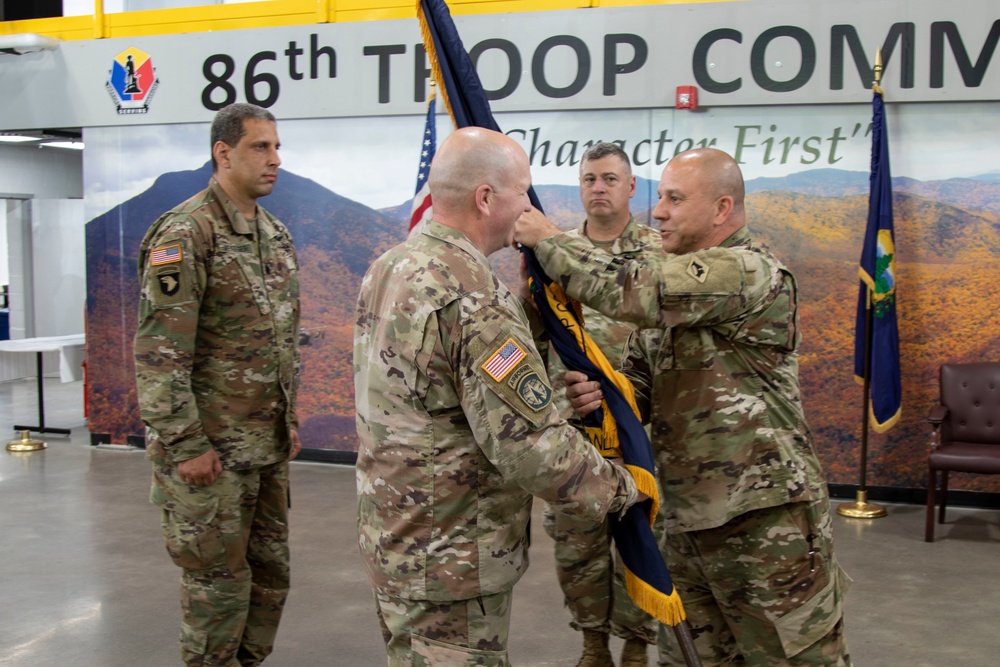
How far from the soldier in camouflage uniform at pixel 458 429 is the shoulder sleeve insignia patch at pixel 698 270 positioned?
0.43 metres

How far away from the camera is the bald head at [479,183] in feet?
6.45

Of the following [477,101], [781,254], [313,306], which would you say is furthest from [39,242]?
[477,101]

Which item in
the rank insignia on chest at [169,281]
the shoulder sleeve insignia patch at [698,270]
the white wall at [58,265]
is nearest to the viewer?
the shoulder sleeve insignia patch at [698,270]

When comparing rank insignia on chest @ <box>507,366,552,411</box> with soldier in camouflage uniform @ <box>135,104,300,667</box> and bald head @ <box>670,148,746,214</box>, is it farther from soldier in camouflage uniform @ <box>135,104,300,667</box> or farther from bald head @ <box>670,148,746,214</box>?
soldier in camouflage uniform @ <box>135,104,300,667</box>

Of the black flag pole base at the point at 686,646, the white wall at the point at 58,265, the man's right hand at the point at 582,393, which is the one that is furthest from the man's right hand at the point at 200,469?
the white wall at the point at 58,265

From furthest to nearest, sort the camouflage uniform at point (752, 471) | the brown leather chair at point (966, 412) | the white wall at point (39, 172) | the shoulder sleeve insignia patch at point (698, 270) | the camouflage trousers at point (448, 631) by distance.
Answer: the white wall at point (39, 172)
the brown leather chair at point (966, 412)
the camouflage uniform at point (752, 471)
the shoulder sleeve insignia patch at point (698, 270)
the camouflage trousers at point (448, 631)

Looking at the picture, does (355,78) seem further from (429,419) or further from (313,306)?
(429,419)

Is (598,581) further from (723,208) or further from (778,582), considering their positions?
(723,208)

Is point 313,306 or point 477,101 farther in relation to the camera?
point 313,306

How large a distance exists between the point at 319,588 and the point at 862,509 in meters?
3.17

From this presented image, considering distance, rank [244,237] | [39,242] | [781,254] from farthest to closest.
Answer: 1. [39,242]
2. [781,254]
3. [244,237]

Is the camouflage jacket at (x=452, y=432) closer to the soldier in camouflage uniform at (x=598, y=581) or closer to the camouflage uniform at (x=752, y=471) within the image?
the camouflage uniform at (x=752, y=471)

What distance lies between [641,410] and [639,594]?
0.52 meters

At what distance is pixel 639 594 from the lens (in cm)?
227
